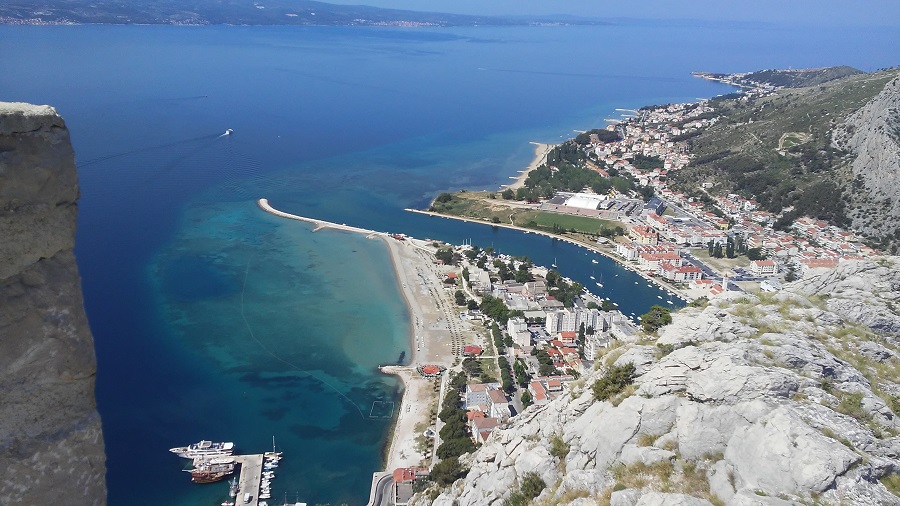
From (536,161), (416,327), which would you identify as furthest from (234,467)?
(536,161)

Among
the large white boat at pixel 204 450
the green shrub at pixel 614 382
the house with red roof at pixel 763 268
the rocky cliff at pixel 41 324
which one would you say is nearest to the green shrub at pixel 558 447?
the green shrub at pixel 614 382

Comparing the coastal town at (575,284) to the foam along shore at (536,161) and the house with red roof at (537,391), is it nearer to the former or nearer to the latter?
the house with red roof at (537,391)

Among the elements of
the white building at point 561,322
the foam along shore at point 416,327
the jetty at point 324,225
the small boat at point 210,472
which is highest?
the white building at point 561,322

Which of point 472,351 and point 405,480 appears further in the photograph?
point 472,351

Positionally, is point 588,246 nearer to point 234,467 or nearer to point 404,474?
point 404,474

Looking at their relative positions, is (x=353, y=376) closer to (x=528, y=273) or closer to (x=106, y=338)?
(x=106, y=338)

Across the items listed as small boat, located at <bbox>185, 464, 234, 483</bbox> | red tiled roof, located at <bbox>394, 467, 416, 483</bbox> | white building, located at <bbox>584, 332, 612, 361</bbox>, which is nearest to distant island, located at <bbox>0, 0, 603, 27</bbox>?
small boat, located at <bbox>185, 464, 234, 483</bbox>

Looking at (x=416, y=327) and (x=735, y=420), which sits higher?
(x=735, y=420)
